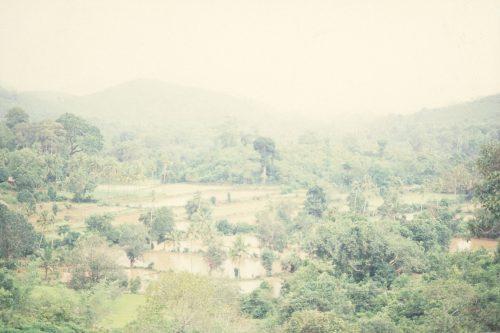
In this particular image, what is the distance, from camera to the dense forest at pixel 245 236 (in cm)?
1486

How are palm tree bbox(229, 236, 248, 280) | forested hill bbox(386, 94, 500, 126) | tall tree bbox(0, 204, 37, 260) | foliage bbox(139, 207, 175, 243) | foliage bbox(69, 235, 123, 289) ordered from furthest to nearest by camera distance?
forested hill bbox(386, 94, 500, 126), foliage bbox(139, 207, 175, 243), palm tree bbox(229, 236, 248, 280), tall tree bbox(0, 204, 37, 260), foliage bbox(69, 235, 123, 289)

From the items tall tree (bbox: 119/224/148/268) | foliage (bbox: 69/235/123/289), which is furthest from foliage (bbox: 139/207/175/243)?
foliage (bbox: 69/235/123/289)

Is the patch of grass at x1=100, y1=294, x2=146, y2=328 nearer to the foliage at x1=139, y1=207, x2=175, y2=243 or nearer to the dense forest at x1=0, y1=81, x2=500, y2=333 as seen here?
the dense forest at x1=0, y1=81, x2=500, y2=333

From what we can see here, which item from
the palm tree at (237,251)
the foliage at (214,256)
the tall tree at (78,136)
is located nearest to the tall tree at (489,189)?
the palm tree at (237,251)

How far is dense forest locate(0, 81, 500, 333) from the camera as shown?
48.8ft

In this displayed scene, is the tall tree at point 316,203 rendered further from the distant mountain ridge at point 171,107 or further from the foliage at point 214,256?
the distant mountain ridge at point 171,107

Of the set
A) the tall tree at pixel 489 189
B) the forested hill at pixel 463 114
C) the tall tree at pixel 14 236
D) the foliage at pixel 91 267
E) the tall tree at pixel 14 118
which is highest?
the tall tree at pixel 14 118

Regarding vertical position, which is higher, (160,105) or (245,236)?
(160,105)

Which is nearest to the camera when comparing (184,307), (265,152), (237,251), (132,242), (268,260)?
(184,307)

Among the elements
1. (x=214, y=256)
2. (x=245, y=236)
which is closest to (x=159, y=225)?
(x=214, y=256)

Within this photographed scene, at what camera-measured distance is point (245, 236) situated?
30328 mm

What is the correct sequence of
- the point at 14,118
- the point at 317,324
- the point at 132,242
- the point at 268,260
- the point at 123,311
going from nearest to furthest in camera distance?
the point at 317,324 → the point at 123,311 → the point at 132,242 → the point at 268,260 → the point at 14,118

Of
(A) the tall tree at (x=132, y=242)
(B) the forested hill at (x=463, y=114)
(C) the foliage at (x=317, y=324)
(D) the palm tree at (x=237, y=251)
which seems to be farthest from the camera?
(B) the forested hill at (x=463, y=114)

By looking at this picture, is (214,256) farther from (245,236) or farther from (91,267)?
(245,236)
